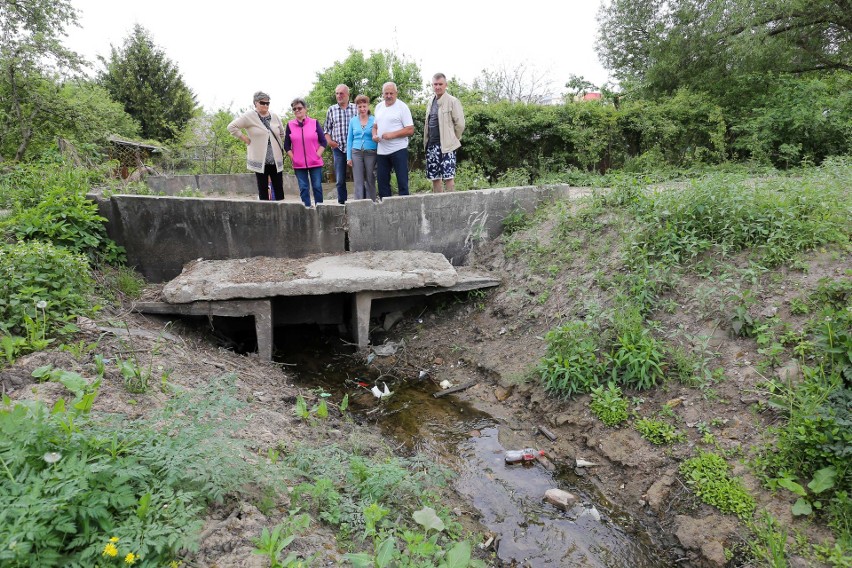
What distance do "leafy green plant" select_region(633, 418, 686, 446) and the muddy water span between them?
1.97ft

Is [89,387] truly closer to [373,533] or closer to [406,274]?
[373,533]

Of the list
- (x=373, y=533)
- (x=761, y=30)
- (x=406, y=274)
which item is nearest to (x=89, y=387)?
Answer: (x=373, y=533)

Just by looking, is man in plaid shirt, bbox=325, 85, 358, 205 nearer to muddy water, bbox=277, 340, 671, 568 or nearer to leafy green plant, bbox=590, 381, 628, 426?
muddy water, bbox=277, 340, 671, 568

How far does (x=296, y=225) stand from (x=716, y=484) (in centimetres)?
530

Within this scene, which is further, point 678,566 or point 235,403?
point 235,403

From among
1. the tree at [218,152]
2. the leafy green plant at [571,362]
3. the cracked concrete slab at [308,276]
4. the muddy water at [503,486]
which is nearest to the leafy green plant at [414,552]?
the muddy water at [503,486]

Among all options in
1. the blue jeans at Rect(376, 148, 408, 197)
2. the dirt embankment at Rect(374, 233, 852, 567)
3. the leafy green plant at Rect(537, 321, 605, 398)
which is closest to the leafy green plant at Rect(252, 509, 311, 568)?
the dirt embankment at Rect(374, 233, 852, 567)

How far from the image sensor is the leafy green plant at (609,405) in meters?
4.12

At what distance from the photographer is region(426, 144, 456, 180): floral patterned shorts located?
7.40 metres

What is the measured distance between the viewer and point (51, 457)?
85.4 inches

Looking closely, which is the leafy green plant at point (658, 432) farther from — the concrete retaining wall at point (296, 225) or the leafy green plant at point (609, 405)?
the concrete retaining wall at point (296, 225)

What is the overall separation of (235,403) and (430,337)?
3105mm

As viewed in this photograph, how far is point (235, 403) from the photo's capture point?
3506 millimetres

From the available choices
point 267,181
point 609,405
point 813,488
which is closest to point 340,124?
point 267,181
